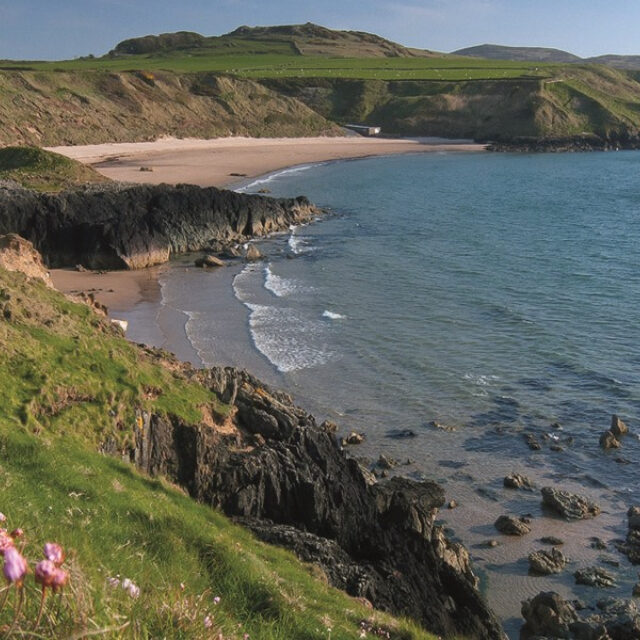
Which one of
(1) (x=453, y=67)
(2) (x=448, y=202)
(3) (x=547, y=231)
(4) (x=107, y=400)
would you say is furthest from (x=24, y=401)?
(1) (x=453, y=67)

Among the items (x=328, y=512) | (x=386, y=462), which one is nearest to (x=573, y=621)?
(x=328, y=512)

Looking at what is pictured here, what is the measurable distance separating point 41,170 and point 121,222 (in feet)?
48.1

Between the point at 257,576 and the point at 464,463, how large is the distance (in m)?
12.9

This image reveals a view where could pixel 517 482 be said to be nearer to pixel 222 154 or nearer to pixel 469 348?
pixel 469 348

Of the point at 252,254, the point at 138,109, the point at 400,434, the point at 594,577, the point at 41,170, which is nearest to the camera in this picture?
the point at 594,577

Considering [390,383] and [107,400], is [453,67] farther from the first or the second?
[107,400]

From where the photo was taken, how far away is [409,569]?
1348cm

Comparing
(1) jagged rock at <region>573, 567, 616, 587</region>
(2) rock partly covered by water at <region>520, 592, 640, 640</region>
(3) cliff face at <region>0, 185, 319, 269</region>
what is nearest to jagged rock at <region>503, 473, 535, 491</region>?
(1) jagged rock at <region>573, 567, 616, 587</region>

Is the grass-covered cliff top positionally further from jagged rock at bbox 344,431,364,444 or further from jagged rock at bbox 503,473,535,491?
jagged rock at bbox 503,473,535,491

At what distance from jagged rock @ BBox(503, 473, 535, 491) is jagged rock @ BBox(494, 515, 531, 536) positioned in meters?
1.81

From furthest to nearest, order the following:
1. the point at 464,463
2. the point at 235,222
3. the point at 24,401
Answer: the point at 235,222, the point at 464,463, the point at 24,401

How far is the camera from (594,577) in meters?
15.7

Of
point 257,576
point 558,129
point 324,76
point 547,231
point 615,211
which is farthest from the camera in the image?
point 324,76

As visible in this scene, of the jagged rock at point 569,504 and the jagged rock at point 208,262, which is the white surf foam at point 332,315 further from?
the jagged rock at point 569,504
